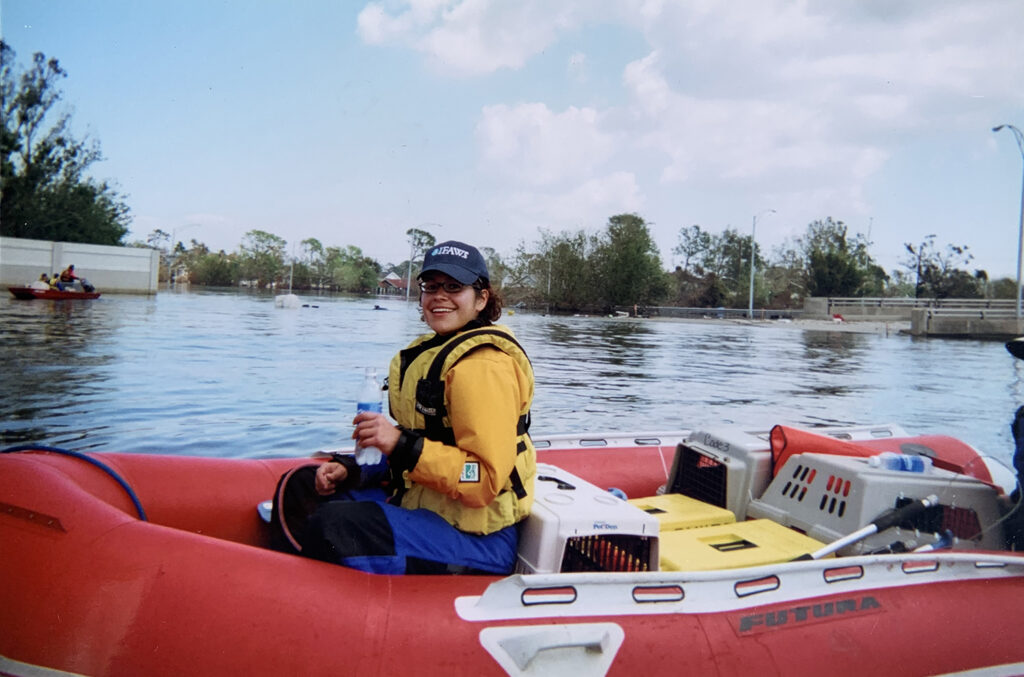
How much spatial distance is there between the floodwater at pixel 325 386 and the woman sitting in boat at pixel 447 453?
14.0 ft

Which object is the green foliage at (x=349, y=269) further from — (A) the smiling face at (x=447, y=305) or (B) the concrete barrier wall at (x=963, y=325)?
(A) the smiling face at (x=447, y=305)

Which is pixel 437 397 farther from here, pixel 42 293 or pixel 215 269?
pixel 215 269

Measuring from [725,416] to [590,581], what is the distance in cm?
853

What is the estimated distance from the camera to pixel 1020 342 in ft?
10.5

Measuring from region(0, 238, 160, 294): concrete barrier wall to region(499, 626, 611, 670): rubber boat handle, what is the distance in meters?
37.9

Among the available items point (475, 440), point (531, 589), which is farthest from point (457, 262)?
point (531, 589)

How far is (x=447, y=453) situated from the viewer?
7.42 feet

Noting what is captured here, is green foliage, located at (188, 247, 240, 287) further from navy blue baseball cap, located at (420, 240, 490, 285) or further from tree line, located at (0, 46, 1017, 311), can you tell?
navy blue baseball cap, located at (420, 240, 490, 285)

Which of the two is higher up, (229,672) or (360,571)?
(360,571)

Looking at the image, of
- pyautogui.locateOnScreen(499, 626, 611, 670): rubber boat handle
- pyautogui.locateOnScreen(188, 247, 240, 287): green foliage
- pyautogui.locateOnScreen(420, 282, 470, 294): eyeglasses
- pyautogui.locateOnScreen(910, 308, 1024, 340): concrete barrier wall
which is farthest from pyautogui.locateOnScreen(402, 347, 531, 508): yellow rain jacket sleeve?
pyautogui.locateOnScreen(188, 247, 240, 287): green foliage

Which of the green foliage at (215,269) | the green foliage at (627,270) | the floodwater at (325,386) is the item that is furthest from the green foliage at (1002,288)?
the green foliage at (215,269)

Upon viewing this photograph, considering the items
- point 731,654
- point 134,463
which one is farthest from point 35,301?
point 731,654

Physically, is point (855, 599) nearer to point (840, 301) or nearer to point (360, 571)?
point (360, 571)

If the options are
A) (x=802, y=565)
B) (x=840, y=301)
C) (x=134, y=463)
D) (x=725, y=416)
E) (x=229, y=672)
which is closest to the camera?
(x=229, y=672)
